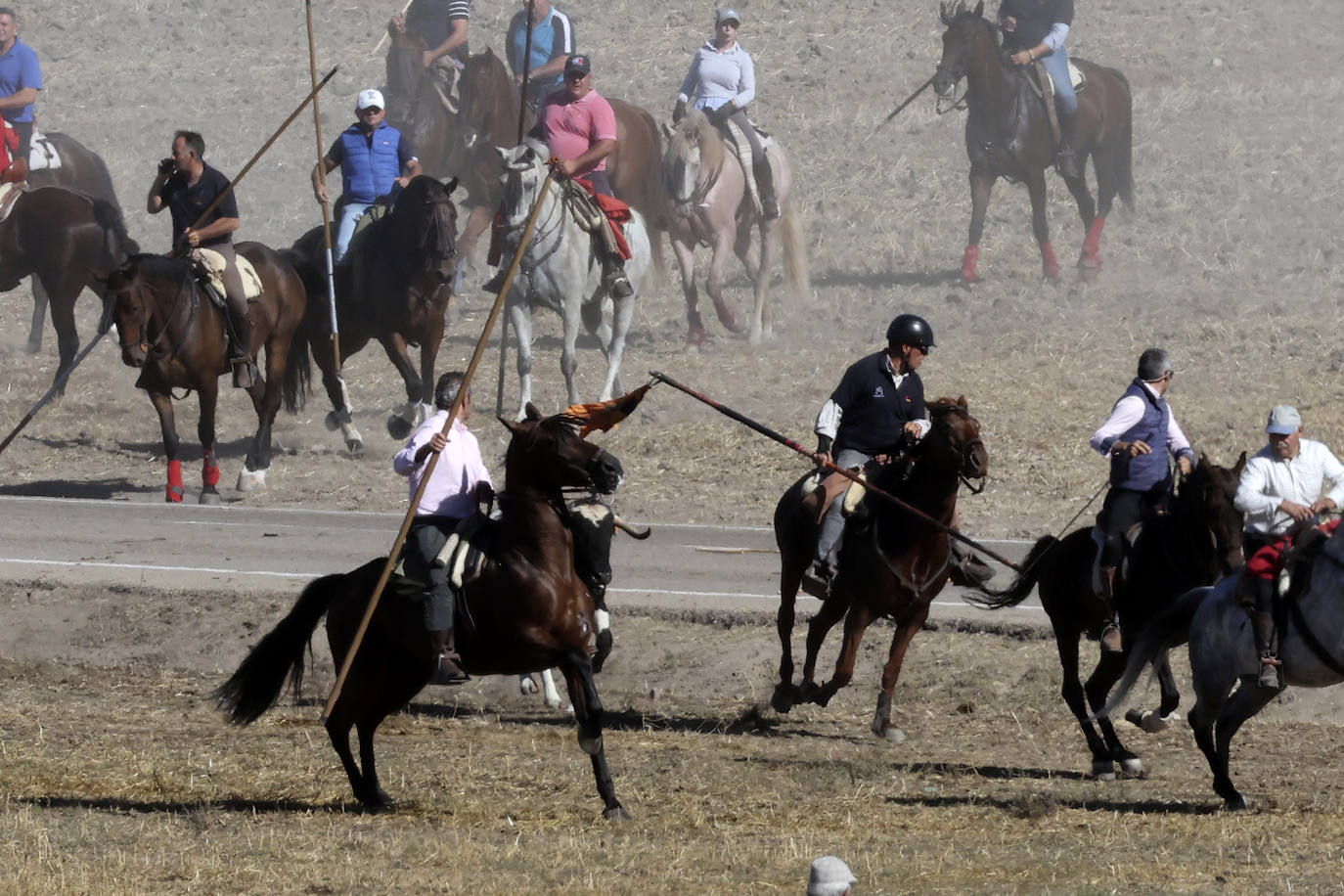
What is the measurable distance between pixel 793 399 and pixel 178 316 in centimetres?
858

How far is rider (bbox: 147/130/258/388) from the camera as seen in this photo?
20266mm

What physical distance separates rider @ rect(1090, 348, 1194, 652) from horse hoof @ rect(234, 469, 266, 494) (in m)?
11.8

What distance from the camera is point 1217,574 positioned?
12.1m

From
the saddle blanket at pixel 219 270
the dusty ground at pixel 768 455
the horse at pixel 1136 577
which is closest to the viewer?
the dusty ground at pixel 768 455

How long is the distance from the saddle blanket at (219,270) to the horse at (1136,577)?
10063 mm

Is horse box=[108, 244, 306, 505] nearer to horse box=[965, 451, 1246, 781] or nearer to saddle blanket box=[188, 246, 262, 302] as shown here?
saddle blanket box=[188, 246, 262, 302]

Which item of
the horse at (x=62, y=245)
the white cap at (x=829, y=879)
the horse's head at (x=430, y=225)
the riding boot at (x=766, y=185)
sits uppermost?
the white cap at (x=829, y=879)

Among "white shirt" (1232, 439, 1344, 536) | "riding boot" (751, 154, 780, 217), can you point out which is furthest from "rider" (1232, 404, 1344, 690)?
"riding boot" (751, 154, 780, 217)

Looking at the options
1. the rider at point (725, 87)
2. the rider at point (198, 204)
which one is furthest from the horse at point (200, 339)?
the rider at point (725, 87)

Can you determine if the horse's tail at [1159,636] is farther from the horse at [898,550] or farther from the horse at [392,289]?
the horse at [392,289]

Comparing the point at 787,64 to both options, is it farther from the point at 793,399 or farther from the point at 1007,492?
the point at 1007,492

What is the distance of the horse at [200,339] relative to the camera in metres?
19.8

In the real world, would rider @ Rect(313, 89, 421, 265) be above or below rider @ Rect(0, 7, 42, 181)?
above

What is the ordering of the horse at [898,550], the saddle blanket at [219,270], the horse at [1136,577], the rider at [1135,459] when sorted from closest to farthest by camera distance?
the horse at [1136,577], the rider at [1135,459], the horse at [898,550], the saddle blanket at [219,270]
